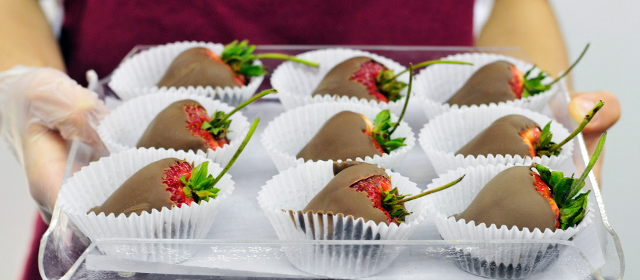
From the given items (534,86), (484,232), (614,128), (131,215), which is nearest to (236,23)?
(534,86)

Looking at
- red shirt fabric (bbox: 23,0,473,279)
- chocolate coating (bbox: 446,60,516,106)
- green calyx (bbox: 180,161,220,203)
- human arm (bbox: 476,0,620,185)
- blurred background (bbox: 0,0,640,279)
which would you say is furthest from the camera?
blurred background (bbox: 0,0,640,279)

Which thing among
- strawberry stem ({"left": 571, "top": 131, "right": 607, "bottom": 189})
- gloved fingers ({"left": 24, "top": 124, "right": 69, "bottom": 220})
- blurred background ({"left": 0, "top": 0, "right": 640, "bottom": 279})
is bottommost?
blurred background ({"left": 0, "top": 0, "right": 640, "bottom": 279})

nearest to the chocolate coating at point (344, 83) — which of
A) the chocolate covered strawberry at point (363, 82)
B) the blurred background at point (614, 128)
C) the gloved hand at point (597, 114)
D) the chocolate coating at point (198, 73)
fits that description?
the chocolate covered strawberry at point (363, 82)

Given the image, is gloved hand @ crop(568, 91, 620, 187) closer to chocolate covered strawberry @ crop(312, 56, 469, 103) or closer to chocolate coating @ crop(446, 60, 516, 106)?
chocolate coating @ crop(446, 60, 516, 106)

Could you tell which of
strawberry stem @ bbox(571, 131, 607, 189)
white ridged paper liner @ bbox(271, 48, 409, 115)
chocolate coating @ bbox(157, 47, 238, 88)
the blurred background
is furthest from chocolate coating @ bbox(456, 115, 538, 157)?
the blurred background

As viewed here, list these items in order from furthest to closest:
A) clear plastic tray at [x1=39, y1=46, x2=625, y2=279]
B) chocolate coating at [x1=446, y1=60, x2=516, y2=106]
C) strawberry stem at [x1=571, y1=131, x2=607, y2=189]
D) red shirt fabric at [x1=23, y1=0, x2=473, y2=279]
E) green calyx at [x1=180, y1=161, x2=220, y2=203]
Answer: red shirt fabric at [x1=23, y1=0, x2=473, y2=279]
chocolate coating at [x1=446, y1=60, x2=516, y2=106]
green calyx at [x1=180, y1=161, x2=220, y2=203]
strawberry stem at [x1=571, y1=131, x2=607, y2=189]
clear plastic tray at [x1=39, y1=46, x2=625, y2=279]

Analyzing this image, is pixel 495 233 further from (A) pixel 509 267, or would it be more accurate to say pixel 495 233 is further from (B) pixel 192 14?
(B) pixel 192 14

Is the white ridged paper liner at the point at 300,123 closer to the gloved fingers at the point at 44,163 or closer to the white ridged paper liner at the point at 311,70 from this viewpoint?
the white ridged paper liner at the point at 311,70
